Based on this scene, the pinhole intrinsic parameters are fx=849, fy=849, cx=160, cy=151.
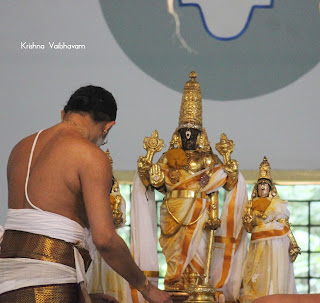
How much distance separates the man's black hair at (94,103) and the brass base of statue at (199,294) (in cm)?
297

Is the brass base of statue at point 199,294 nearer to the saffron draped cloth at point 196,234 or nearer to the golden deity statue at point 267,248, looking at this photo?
the saffron draped cloth at point 196,234

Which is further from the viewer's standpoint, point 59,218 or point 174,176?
point 174,176

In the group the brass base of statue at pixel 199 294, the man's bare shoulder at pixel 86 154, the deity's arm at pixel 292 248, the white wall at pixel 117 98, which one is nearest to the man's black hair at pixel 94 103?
the man's bare shoulder at pixel 86 154

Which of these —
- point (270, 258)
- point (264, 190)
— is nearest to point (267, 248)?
point (270, 258)

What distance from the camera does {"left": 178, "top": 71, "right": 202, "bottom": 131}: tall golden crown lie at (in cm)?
689

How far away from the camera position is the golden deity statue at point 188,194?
21.6ft

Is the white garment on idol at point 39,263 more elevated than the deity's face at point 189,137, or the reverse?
the deity's face at point 189,137

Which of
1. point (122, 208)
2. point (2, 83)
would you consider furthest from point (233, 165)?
point (2, 83)

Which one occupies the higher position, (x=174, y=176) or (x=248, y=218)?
(x=174, y=176)

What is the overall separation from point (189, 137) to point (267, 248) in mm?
1079

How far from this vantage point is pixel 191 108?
6.94 meters

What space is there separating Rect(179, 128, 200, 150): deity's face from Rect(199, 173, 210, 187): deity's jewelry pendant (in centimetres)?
31

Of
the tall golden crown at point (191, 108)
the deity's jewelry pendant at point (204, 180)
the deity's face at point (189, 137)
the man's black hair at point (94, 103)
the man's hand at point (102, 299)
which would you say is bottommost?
the man's hand at point (102, 299)

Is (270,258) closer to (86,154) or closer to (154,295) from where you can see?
(154,295)
